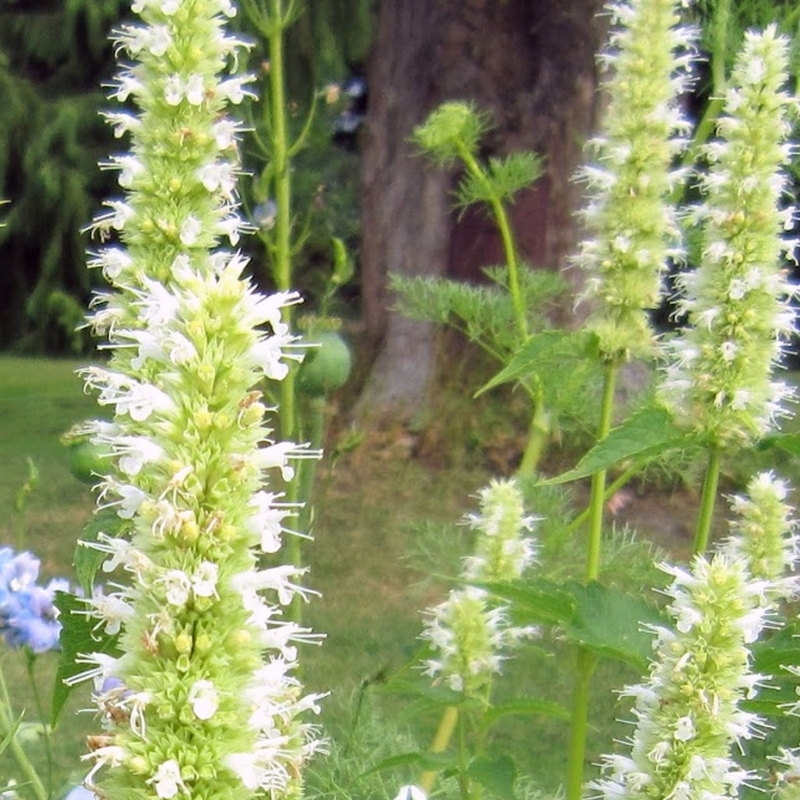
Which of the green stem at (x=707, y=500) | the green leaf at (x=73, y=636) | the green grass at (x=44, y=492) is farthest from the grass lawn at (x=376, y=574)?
the green leaf at (x=73, y=636)

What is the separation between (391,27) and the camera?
5.75m

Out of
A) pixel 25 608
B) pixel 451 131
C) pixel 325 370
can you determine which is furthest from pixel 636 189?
pixel 25 608

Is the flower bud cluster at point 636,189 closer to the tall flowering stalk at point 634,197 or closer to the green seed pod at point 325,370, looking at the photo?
the tall flowering stalk at point 634,197

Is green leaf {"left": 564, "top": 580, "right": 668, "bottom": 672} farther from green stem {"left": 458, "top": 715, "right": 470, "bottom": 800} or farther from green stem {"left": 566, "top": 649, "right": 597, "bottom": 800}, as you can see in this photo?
green stem {"left": 458, "top": 715, "right": 470, "bottom": 800}

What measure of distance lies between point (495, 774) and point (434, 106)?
14.7 feet

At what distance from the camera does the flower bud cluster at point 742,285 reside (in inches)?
54.6

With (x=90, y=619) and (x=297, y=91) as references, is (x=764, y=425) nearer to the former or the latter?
(x=90, y=619)

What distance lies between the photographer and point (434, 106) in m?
5.55

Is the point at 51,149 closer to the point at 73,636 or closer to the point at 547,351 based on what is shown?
the point at 547,351

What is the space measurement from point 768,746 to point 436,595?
1.67 meters

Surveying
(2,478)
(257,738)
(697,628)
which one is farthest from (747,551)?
(2,478)

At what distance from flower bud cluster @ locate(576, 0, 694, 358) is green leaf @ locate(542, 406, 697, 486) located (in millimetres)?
211

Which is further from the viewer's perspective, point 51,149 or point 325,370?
point 51,149

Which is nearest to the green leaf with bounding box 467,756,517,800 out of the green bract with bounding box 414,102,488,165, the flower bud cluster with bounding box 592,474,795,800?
the flower bud cluster with bounding box 592,474,795,800
